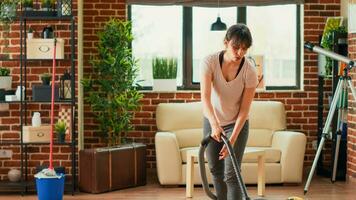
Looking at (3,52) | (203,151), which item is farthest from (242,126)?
(3,52)

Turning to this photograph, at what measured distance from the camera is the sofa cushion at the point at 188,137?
761cm

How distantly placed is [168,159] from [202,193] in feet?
1.64

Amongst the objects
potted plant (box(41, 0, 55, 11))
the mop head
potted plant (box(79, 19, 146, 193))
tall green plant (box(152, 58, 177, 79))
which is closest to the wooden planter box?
potted plant (box(79, 19, 146, 193))

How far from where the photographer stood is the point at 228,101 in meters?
4.48

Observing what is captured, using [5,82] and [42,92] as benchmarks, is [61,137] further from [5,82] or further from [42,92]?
[5,82]

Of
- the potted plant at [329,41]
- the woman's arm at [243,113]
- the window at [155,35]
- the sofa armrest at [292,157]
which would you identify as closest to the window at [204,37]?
the window at [155,35]

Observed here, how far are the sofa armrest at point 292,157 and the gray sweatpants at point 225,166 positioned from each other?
8.91 feet

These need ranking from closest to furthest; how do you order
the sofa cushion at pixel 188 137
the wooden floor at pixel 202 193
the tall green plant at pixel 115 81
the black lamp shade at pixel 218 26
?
the wooden floor at pixel 202 193 → the tall green plant at pixel 115 81 → the sofa cushion at pixel 188 137 → the black lamp shade at pixel 218 26

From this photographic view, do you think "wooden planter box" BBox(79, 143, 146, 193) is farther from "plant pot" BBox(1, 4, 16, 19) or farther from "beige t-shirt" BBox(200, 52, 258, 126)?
"beige t-shirt" BBox(200, 52, 258, 126)

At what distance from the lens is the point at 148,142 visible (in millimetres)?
8164

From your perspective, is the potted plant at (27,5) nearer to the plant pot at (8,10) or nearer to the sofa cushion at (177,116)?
the plant pot at (8,10)

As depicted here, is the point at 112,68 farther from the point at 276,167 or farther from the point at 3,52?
the point at 276,167

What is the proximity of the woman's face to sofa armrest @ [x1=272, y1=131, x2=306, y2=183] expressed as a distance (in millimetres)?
3038

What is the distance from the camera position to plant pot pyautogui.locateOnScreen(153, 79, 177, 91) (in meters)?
8.09
